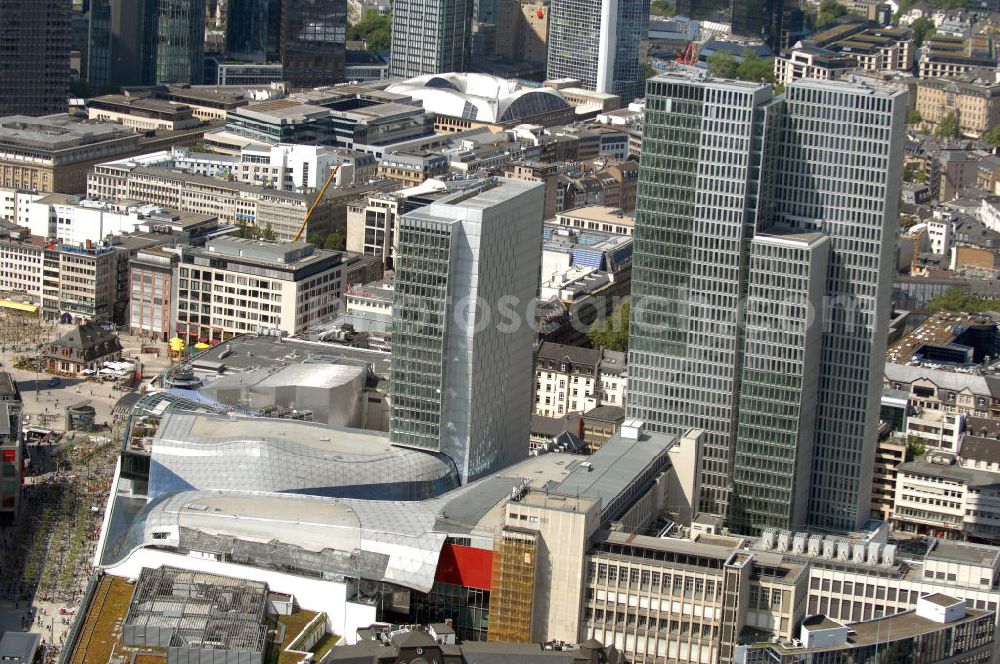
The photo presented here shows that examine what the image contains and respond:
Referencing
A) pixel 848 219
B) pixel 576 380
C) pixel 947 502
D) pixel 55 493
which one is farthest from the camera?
pixel 576 380

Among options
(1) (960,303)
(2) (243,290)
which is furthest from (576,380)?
(1) (960,303)

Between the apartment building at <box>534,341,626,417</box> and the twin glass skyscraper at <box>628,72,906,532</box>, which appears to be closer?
the twin glass skyscraper at <box>628,72,906,532</box>

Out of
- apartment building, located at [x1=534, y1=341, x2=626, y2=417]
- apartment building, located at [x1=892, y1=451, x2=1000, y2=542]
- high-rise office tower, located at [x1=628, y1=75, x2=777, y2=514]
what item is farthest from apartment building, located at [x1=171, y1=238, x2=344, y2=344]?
apartment building, located at [x1=892, y1=451, x2=1000, y2=542]

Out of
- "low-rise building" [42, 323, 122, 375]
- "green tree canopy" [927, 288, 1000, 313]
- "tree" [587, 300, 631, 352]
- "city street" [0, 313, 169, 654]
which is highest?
"green tree canopy" [927, 288, 1000, 313]

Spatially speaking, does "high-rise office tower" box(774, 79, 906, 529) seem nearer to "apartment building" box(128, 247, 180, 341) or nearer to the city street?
the city street

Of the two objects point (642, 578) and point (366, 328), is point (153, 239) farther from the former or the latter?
point (642, 578)

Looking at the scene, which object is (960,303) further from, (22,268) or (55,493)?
(55,493)
